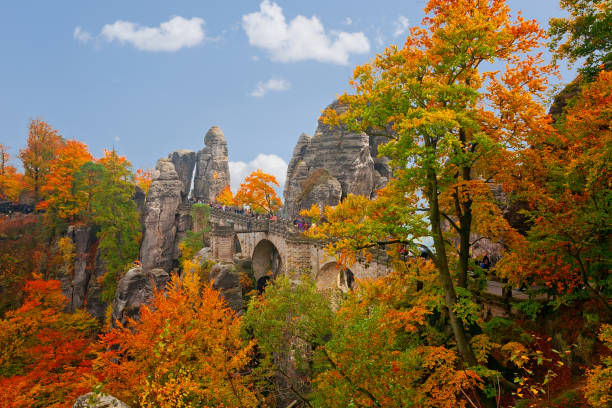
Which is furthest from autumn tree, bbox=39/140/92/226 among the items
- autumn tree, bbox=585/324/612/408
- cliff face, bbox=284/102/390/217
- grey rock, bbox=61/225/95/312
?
autumn tree, bbox=585/324/612/408

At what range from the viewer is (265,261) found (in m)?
40.4

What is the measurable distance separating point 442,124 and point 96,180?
1783 inches

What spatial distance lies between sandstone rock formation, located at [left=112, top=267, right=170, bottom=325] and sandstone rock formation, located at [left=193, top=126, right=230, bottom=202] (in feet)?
116

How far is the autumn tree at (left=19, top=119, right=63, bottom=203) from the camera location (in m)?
41.5

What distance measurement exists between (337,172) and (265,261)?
58.8ft

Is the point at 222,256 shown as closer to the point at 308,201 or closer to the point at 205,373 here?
the point at 308,201

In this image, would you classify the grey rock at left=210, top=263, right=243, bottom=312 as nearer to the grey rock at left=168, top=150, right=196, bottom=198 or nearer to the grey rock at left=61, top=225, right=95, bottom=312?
the grey rock at left=61, top=225, right=95, bottom=312

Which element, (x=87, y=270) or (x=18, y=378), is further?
(x=87, y=270)

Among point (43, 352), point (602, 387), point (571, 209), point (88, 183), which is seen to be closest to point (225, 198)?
point (88, 183)

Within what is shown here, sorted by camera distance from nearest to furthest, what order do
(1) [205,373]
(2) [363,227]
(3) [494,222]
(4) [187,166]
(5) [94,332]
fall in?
1. (2) [363,227]
2. (3) [494,222]
3. (1) [205,373]
4. (5) [94,332]
5. (4) [187,166]

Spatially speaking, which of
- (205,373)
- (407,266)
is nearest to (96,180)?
(205,373)

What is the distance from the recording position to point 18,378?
2002 centimetres

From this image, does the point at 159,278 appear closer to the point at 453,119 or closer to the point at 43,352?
the point at 43,352

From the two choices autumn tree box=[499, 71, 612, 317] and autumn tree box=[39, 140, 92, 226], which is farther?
autumn tree box=[39, 140, 92, 226]
